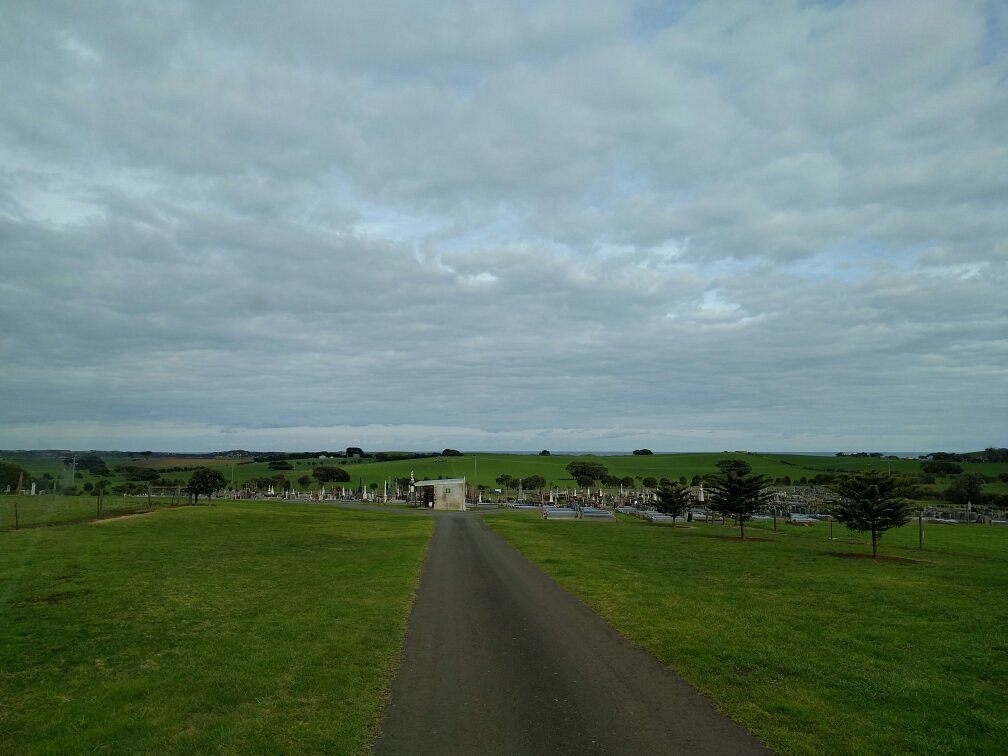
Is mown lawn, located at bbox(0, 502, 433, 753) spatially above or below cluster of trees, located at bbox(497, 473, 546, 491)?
above

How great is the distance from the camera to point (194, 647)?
1211 centimetres

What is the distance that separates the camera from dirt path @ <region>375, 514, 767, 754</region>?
25.6ft

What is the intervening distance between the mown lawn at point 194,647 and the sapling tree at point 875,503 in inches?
892

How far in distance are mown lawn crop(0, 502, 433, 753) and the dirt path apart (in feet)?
2.25

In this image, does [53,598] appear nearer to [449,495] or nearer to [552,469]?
[449,495]

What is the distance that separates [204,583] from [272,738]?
41.9 feet

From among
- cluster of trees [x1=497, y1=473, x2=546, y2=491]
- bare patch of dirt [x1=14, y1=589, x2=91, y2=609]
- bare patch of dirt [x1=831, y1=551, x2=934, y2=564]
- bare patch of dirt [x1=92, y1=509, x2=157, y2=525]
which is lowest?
cluster of trees [x1=497, y1=473, x2=546, y2=491]

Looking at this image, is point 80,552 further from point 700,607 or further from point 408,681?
point 700,607

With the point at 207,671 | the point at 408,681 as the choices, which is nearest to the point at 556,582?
the point at 408,681

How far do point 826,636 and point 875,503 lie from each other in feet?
65.7

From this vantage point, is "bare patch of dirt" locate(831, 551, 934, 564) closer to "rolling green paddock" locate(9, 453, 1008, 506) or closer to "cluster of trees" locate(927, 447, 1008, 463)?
"rolling green paddock" locate(9, 453, 1008, 506)

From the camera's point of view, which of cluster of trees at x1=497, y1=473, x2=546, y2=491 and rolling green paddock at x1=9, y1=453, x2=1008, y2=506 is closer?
cluster of trees at x1=497, y1=473, x2=546, y2=491

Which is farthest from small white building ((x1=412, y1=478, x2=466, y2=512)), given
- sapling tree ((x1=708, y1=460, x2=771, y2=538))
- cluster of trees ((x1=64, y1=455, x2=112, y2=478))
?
cluster of trees ((x1=64, y1=455, x2=112, y2=478))

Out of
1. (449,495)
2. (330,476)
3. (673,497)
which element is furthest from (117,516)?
(330,476)
